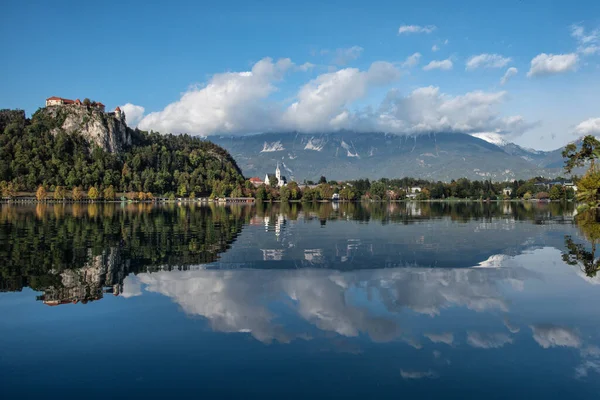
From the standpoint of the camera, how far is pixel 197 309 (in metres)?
19.5

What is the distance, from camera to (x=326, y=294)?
22.0 meters

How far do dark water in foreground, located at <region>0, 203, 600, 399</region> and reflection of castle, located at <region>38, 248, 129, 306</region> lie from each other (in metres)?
0.09

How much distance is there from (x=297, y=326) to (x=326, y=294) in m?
5.00

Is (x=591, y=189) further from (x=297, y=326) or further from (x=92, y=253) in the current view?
(x=297, y=326)

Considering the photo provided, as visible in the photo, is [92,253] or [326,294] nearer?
[326,294]

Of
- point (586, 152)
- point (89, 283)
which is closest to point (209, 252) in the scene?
point (89, 283)

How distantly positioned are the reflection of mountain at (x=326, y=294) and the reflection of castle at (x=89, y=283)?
1.02m

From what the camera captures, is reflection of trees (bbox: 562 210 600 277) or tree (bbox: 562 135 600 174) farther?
tree (bbox: 562 135 600 174)

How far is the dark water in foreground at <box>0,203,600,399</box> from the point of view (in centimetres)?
1252

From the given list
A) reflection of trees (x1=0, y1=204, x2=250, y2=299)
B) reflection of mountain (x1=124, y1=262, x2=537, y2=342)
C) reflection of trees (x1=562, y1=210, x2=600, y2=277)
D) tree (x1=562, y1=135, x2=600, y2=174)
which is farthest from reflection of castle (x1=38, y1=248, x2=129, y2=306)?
tree (x1=562, y1=135, x2=600, y2=174)

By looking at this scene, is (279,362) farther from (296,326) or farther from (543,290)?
(543,290)

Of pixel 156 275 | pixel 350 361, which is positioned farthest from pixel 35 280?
pixel 350 361

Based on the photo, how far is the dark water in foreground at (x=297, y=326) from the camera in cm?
1252

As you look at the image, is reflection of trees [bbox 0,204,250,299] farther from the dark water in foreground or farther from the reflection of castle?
the dark water in foreground
